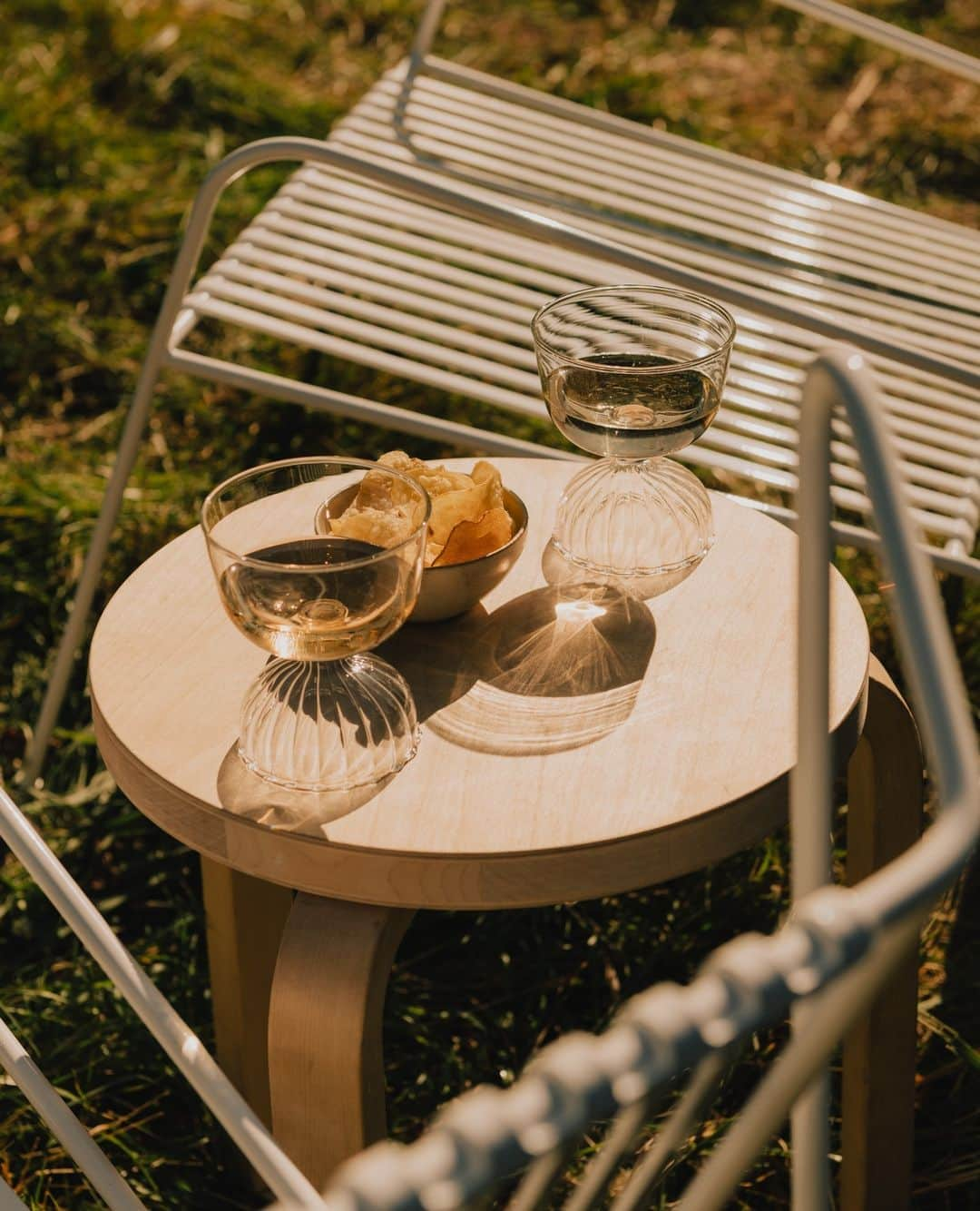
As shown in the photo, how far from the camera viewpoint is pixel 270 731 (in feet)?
3.42

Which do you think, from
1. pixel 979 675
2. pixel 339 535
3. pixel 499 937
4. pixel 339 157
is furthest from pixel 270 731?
pixel 979 675

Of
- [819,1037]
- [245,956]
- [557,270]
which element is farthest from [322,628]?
[557,270]

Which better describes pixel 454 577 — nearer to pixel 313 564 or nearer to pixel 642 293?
pixel 313 564

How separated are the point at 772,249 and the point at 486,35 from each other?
2381mm

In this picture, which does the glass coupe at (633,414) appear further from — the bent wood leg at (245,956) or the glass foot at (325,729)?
the bent wood leg at (245,956)

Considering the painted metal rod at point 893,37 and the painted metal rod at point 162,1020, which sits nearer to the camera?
the painted metal rod at point 162,1020

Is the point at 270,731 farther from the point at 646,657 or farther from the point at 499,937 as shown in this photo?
the point at 499,937

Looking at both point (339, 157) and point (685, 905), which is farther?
point (685, 905)

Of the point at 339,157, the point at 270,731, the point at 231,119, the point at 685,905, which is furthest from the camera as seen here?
the point at 231,119

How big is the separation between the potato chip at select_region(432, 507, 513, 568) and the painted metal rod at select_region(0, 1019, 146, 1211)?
1.56 ft

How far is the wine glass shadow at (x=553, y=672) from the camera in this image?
108cm

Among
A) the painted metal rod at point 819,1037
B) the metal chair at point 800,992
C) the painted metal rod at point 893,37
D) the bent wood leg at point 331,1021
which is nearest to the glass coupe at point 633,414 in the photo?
the bent wood leg at point 331,1021

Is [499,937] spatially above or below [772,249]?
below

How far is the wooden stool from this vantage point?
98 cm
